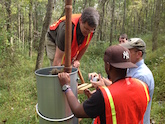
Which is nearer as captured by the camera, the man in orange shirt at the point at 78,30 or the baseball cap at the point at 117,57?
the baseball cap at the point at 117,57

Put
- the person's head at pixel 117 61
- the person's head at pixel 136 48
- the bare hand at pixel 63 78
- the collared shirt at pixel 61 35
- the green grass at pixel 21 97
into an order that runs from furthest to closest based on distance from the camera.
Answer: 1. the green grass at pixel 21 97
2. the collared shirt at pixel 61 35
3. the person's head at pixel 136 48
4. the bare hand at pixel 63 78
5. the person's head at pixel 117 61

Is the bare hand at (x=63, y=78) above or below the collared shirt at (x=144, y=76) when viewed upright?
above

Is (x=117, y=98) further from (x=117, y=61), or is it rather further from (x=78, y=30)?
(x=78, y=30)

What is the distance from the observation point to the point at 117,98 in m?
1.31

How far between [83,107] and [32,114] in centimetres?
257

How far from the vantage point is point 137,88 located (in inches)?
55.3

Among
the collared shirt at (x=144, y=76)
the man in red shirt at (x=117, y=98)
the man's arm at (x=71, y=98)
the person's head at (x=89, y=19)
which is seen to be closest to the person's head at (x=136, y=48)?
the collared shirt at (x=144, y=76)

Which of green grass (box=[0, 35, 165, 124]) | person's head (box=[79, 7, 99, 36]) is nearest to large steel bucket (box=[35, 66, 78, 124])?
person's head (box=[79, 7, 99, 36])

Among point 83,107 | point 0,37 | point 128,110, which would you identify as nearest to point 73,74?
point 83,107

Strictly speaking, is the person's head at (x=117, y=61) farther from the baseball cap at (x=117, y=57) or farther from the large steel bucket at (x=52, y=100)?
the large steel bucket at (x=52, y=100)

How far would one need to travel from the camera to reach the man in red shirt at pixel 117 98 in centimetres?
131

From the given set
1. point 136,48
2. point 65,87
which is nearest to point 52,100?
point 65,87

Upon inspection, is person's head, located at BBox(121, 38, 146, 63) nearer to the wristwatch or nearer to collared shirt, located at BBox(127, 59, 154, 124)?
collared shirt, located at BBox(127, 59, 154, 124)

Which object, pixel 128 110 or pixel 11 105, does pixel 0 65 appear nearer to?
pixel 11 105
